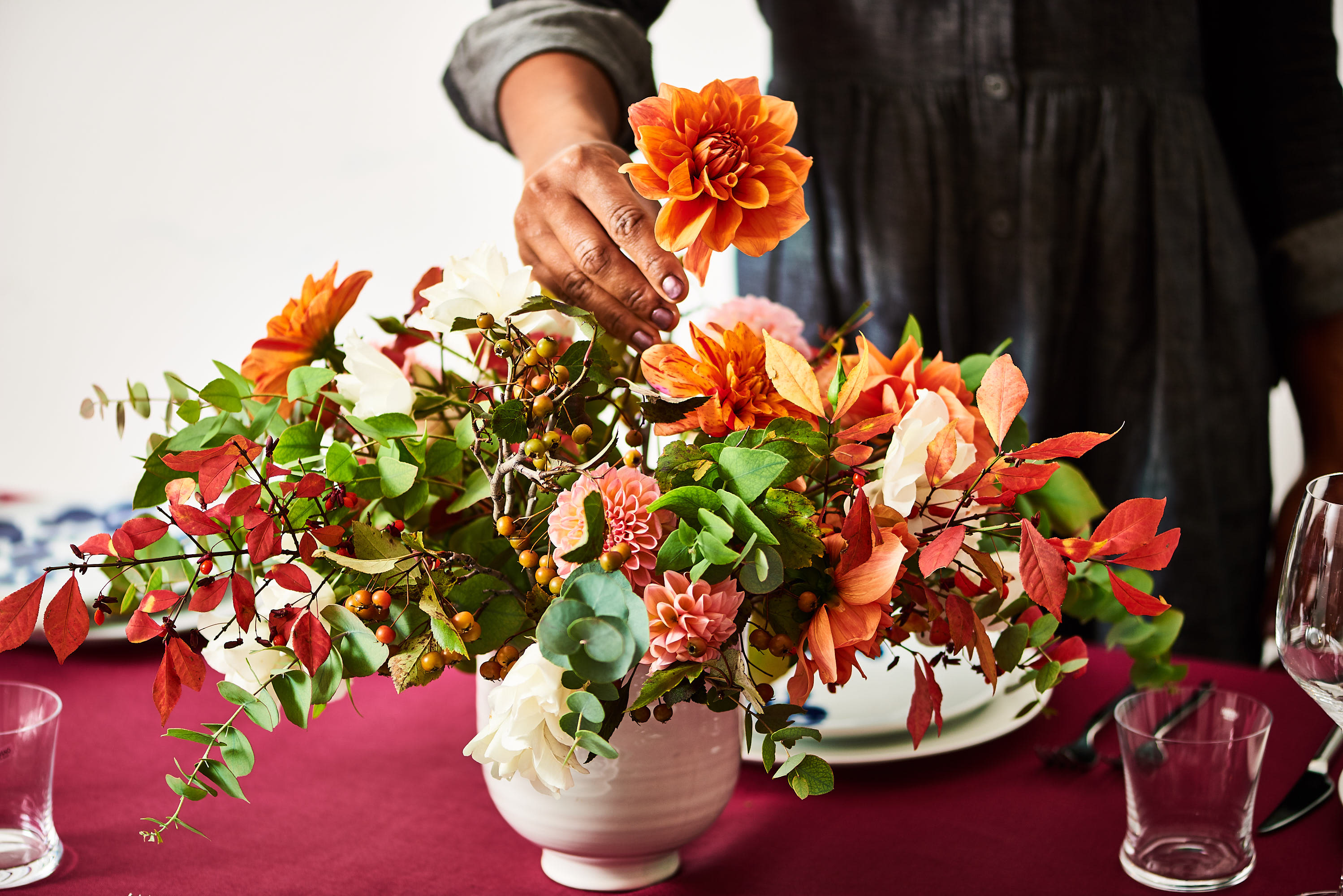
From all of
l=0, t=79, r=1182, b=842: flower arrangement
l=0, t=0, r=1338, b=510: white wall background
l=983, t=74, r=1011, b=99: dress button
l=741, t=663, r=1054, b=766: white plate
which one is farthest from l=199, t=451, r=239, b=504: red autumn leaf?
l=0, t=0, r=1338, b=510: white wall background

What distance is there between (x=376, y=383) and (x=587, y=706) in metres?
0.17

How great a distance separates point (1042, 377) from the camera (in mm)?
1036

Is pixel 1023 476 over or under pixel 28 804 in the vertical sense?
over

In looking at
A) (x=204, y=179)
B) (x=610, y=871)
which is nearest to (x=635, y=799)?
(x=610, y=871)

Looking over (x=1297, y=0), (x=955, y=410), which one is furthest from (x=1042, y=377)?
(x=955, y=410)

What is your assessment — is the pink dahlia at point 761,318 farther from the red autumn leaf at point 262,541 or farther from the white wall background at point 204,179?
the white wall background at point 204,179

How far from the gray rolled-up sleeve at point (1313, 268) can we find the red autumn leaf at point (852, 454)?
3.06 ft

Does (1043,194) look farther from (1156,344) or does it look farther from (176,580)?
(176,580)

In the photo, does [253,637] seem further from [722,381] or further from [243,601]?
[722,381]

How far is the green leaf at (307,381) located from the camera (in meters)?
0.42

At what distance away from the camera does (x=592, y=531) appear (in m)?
0.33

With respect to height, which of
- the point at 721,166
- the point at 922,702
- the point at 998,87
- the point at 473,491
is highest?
the point at 998,87

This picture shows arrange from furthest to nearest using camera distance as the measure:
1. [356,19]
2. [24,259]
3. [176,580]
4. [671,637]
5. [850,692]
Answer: [356,19] → [24,259] → [850,692] → [176,580] → [671,637]

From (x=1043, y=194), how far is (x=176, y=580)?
3.00 feet
